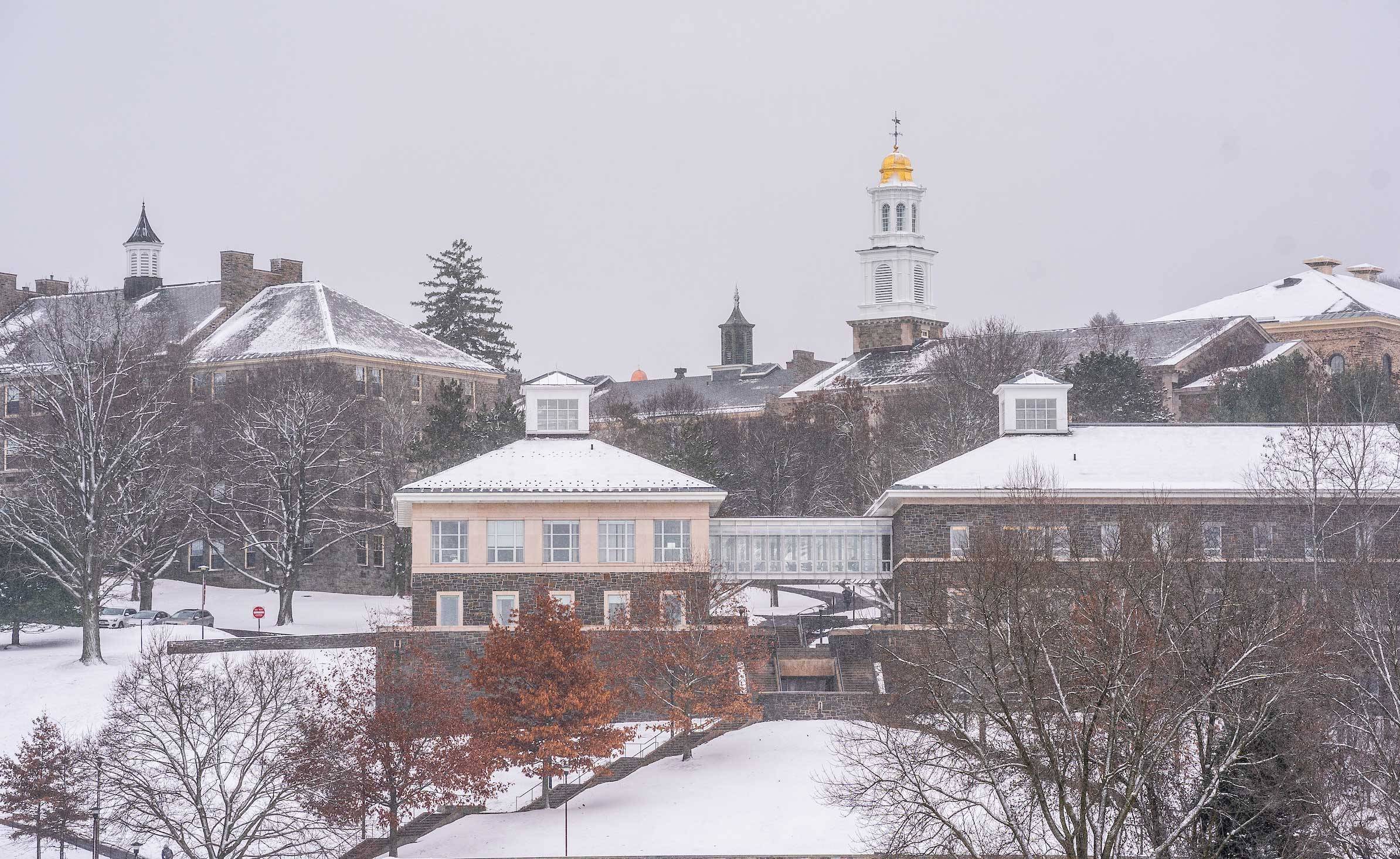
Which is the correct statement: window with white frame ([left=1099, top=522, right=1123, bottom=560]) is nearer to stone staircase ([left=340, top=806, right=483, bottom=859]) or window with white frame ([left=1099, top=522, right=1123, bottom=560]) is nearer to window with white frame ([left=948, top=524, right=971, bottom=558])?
window with white frame ([left=948, top=524, right=971, bottom=558])

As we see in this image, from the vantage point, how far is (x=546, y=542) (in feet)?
198

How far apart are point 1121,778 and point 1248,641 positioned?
3.46 meters

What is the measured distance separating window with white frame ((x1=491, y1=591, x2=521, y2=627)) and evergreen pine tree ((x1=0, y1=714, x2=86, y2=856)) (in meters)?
13.6

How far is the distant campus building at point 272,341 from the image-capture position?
85.2 m

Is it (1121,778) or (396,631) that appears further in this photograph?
(396,631)

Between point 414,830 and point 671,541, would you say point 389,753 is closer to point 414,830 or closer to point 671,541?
point 414,830

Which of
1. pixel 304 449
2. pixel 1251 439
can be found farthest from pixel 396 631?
pixel 1251 439

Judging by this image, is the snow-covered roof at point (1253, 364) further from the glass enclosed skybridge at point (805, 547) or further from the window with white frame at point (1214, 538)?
the glass enclosed skybridge at point (805, 547)


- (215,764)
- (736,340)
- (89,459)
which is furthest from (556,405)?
(736,340)

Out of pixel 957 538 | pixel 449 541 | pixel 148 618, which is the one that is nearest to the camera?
pixel 957 538

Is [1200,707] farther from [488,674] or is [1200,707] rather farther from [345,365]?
[345,365]

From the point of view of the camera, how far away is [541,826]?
49281 mm

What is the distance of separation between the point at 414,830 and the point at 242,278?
2207 inches

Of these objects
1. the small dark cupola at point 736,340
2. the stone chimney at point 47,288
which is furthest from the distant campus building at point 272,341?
the small dark cupola at point 736,340
